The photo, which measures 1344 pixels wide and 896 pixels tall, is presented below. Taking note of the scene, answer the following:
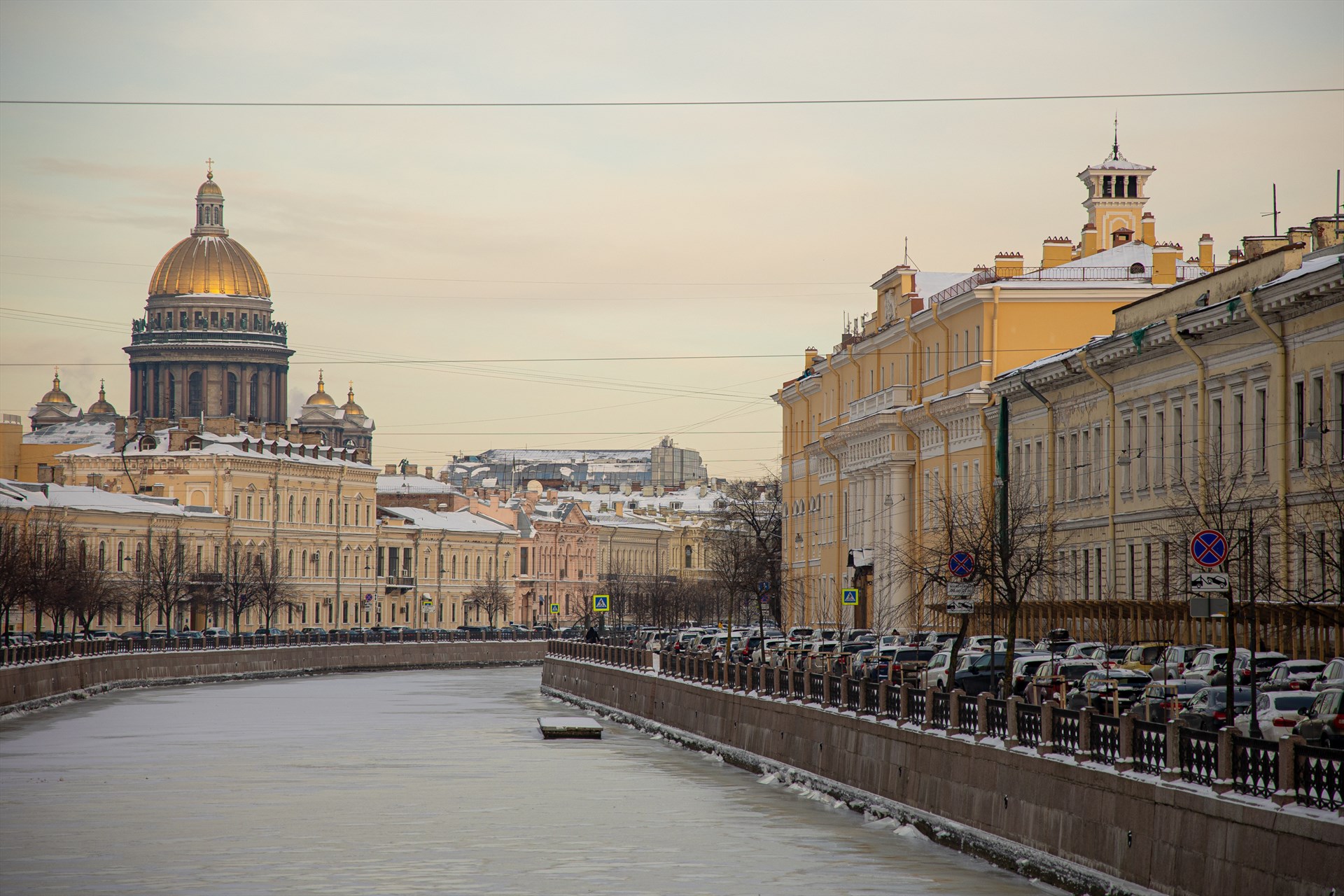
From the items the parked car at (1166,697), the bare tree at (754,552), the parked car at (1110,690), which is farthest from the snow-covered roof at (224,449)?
the parked car at (1166,697)

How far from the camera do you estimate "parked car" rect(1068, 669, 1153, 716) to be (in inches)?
1104

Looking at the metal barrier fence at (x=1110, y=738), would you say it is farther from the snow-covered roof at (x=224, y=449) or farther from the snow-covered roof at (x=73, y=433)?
the snow-covered roof at (x=73, y=433)

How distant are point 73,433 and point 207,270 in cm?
2308

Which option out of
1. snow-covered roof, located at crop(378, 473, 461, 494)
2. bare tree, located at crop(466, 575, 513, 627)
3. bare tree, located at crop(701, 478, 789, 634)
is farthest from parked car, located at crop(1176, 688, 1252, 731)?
snow-covered roof, located at crop(378, 473, 461, 494)

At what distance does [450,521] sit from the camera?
144 m

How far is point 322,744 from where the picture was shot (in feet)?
156

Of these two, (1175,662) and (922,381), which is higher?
(922,381)

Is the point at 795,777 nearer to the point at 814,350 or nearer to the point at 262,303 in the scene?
the point at 814,350

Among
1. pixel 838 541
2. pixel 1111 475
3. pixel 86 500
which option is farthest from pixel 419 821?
pixel 86 500

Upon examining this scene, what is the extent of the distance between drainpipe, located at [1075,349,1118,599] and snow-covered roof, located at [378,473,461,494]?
10325 cm

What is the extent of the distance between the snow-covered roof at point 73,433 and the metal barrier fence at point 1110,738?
140031 millimetres

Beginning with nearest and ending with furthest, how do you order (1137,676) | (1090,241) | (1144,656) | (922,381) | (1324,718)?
1. (1324,718)
2. (1137,676)
3. (1144,656)
4. (922,381)
5. (1090,241)

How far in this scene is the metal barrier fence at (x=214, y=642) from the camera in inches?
2411

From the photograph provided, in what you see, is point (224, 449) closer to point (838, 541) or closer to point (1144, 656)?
point (838, 541)
